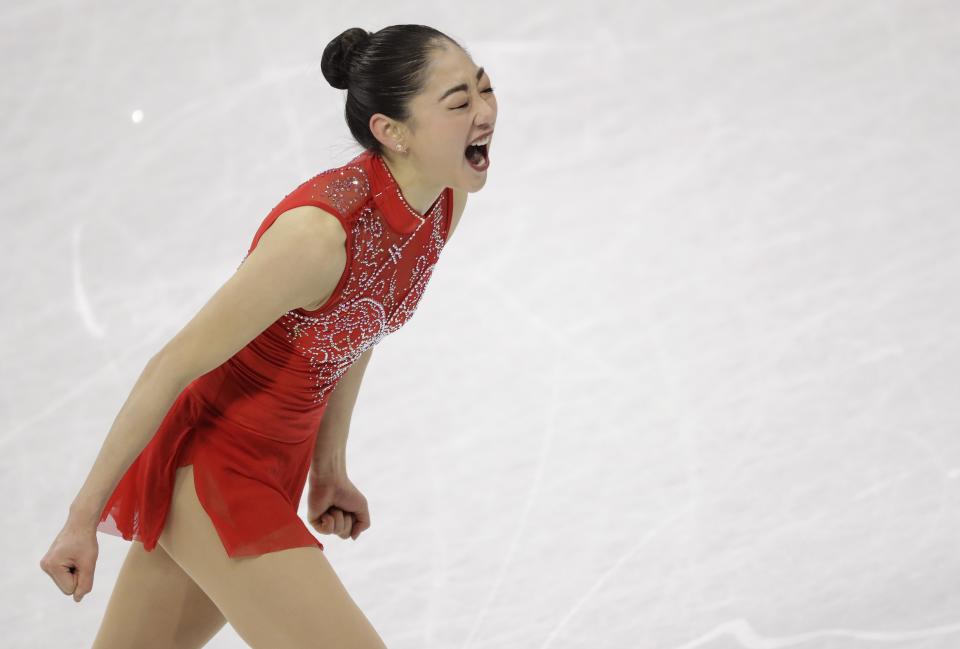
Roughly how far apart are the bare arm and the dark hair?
0.93 feet

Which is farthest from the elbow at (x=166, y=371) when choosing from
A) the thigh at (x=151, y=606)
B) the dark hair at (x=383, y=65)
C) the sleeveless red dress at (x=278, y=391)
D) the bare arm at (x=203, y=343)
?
the dark hair at (x=383, y=65)

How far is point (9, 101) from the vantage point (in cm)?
415

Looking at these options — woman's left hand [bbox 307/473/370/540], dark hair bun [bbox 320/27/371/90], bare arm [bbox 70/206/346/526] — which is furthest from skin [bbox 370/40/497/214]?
woman's left hand [bbox 307/473/370/540]

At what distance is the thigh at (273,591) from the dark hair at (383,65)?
631 mm

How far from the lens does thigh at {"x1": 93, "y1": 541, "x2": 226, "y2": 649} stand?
1935 millimetres

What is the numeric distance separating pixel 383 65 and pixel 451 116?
0.13m

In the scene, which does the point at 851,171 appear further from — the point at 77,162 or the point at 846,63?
the point at 77,162

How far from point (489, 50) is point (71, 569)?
10.6 feet

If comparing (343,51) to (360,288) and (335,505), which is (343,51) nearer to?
(360,288)

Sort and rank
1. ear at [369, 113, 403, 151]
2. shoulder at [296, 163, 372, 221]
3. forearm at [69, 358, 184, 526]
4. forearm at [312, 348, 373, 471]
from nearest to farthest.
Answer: forearm at [69, 358, 184, 526] < shoulder at [296, 163, 372, 221] < ear at [369, 113, 403, 151] < forearm at [312, 348, 373, 471]

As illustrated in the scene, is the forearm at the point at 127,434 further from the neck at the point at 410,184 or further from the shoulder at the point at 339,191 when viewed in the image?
the neck at the point at 410,184

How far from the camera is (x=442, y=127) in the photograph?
185 centimetres

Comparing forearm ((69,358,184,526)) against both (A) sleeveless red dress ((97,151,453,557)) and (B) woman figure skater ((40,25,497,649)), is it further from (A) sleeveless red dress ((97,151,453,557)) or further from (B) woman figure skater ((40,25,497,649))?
(A) sleeveless red dress ((97,151,453,557))

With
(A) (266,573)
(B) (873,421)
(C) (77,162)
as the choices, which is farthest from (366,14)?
(A) (266,573)
